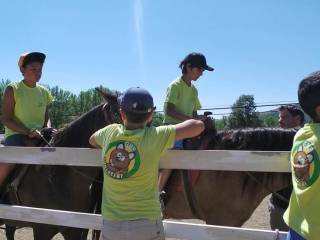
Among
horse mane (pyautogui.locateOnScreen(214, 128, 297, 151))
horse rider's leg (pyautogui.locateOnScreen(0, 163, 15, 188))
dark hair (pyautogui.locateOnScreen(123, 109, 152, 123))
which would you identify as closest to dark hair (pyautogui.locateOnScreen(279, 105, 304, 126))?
horse mane (pyautogui.locateOnScreen(214, 128, 297, 151))

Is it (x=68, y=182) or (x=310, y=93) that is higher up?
(x=310, y=93)

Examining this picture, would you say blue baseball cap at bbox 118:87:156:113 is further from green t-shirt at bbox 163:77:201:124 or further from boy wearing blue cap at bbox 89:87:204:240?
green t-shirt at bbox 163:77:201:124

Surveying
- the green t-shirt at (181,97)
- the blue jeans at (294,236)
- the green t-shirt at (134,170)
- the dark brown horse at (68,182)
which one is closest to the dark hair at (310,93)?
the blue jeans at (294,236)

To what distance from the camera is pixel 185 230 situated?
2994mm

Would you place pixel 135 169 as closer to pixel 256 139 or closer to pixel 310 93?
pixel 310 93

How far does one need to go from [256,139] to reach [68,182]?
7.18 ft

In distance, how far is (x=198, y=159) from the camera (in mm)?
2977

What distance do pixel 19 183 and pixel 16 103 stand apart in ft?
3.09

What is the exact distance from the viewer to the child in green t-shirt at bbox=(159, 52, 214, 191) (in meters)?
4.98

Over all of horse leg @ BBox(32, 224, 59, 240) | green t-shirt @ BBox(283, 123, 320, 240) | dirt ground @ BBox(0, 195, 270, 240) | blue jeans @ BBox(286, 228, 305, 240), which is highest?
green t-shirt @ BBox(283, 123, 320, 240)

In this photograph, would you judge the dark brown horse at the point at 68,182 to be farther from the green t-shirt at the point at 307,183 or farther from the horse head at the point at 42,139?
the green t-shirt at the point at 307,183

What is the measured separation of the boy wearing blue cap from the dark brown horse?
1988 mm

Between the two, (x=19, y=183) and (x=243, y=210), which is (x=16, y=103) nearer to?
(x=19, y=183)

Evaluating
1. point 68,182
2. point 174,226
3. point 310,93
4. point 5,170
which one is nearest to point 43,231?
point 68,182
